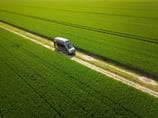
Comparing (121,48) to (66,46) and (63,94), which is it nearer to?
(66,46)

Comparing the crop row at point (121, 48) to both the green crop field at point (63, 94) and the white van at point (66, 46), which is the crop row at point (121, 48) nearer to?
the white van at point (66, 46)

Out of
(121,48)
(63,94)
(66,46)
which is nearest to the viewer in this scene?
(63,94)

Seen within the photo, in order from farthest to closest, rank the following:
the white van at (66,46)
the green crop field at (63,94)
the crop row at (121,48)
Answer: the white van at (66,46) → the crop row at (121,48) → the green crop field at (63,94)

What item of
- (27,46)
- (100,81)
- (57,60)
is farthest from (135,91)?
(27,46)

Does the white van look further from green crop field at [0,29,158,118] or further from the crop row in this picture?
green crop field at [0,29,158,118]

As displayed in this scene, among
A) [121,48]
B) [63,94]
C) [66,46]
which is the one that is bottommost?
[121,48]

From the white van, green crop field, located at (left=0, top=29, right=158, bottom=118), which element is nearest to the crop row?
the white van

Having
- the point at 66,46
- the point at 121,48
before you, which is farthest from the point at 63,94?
the point at 121,48

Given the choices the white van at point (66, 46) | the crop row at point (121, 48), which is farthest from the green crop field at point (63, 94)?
the crop row at point (121, 48)
